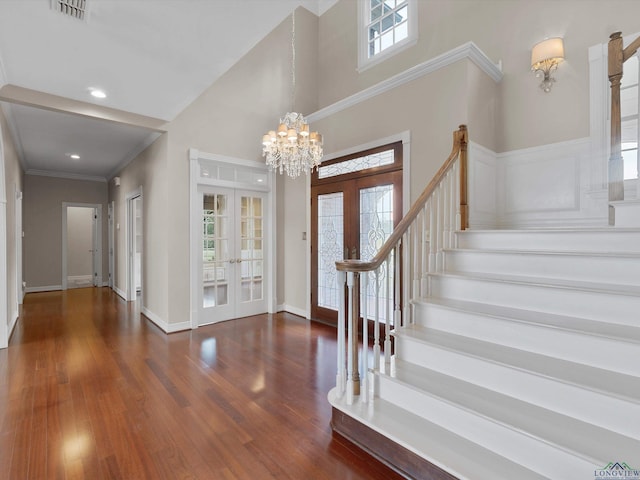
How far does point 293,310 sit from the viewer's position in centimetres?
543

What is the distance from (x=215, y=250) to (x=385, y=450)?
149 inches

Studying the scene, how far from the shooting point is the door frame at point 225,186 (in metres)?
4.54

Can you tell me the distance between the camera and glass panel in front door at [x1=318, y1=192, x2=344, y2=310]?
184 inches

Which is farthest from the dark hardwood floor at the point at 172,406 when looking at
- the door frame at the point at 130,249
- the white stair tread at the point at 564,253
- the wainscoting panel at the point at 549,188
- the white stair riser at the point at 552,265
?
the wainscoting panel at the point at 549,188

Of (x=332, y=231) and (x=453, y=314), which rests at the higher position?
(x=332, y=231)

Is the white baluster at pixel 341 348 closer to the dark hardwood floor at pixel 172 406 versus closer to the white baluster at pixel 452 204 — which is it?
the dark hardwood floor at pixel 172 406

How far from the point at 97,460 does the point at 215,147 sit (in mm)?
3917

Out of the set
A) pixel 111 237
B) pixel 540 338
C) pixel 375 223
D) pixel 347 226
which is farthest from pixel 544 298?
pixel 111 237

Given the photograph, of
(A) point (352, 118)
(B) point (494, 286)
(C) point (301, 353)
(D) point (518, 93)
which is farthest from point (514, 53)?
(C) point (301, 353)

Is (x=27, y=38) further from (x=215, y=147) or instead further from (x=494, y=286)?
(x=494, y=286)

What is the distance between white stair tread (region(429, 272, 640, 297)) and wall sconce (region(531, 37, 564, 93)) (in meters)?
2.36

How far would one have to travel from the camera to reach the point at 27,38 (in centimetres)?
271

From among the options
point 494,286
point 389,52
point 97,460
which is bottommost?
point 97,460

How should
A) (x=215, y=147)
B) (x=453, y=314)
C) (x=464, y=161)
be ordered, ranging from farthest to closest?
(x=215, y=147) < (x=464, y=161) < (x=453, y=314)
